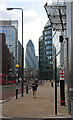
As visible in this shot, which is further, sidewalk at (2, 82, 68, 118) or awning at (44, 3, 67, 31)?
awning at (44, 3, 67, 31)

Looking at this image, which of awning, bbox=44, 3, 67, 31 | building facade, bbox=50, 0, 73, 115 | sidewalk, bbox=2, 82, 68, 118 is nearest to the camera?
sidewalk, bbox=2, 82, 68, 118

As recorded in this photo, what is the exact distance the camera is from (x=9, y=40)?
577 feet

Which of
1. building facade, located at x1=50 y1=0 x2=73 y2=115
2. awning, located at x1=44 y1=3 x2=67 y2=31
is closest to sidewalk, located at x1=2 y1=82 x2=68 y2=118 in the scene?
building facade, located at x1=50 y1=0 x2=73 y2=115

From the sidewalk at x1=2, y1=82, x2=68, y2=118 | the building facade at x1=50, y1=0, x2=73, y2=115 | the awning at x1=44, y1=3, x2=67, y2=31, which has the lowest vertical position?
the sidewalk at x1=2, y1=82, x2=68, y2=118

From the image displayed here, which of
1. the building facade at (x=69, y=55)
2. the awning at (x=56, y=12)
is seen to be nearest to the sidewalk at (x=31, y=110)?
the building facade at (x=69, y=55)

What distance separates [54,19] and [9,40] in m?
159

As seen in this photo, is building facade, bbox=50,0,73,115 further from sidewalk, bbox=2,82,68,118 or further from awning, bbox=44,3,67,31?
sidewalk, bbox=2,82,68,118

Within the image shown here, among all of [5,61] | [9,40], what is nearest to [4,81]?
[5,61]

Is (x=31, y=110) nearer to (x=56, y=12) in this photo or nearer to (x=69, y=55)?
(x=69, y=55)

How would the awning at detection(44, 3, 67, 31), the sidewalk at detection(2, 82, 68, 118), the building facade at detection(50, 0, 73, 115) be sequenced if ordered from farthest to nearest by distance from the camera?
the awning at detection(44, 3, 67, 31) < the building facade at detection(50, 0, 73, 115) < the sidewalk at detection(2, 82, 68, 118)

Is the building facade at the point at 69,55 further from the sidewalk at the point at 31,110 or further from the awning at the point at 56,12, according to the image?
the sidewalk at the point at 31,110

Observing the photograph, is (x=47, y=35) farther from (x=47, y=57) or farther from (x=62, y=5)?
(x=62, y=5)

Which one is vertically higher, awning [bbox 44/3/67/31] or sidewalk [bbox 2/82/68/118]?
awning [bbox 44/3/67/31]

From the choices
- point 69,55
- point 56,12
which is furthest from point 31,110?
point 56,12
